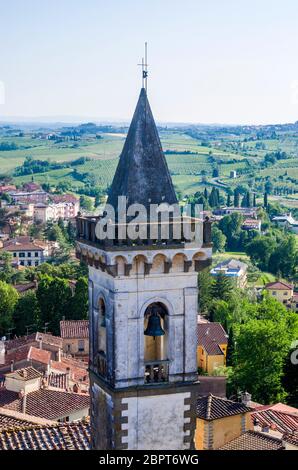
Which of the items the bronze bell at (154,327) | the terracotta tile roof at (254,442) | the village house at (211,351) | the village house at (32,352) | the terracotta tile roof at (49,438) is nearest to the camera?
the bronze bell at (154,327)

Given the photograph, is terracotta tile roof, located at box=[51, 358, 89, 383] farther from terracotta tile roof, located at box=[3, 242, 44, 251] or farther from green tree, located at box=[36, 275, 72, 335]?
terracotta tile roof, located at box=[3, 242, 44, 251]

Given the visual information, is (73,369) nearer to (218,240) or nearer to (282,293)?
(282,293)

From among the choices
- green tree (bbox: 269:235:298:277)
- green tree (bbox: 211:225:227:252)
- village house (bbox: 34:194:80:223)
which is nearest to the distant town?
green tree (bbox: 269:235:298:277)

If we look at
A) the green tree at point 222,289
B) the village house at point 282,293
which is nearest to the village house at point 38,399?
the green tree at point 222,289

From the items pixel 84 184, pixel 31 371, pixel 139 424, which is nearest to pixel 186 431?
pixel 139 424

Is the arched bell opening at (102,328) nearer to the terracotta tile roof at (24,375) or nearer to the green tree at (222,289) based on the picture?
the terracotta tile roof at (24,375)
